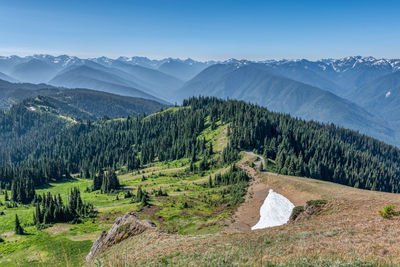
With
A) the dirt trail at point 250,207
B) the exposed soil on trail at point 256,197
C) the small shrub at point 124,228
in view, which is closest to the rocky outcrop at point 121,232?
the small shrub at point 124,228

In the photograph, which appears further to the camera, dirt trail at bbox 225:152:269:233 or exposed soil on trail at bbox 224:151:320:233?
exposed soil on trail at bbox 224:151:320:233

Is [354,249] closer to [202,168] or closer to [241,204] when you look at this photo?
[241,204]

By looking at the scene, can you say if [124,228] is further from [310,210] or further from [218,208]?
[218,208]

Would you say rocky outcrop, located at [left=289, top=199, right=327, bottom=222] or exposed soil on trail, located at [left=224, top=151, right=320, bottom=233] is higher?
rocky outcrop, located at [left=289, top=199, right=327, bottom=222]

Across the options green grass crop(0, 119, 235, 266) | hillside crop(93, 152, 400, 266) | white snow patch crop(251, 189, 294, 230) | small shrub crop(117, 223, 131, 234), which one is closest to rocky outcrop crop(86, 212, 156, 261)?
small shrub crop(117, 223, 131, 234)

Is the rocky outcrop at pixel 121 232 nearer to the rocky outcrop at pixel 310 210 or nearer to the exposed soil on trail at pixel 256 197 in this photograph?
the exposed soil on trail at pixel 256 197

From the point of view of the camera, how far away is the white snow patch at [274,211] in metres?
62.6

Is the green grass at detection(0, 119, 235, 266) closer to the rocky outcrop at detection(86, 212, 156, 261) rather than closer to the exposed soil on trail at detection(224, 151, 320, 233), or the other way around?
the rocky outcrop at detection(86, 212, 156, 261)

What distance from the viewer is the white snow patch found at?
6256cm

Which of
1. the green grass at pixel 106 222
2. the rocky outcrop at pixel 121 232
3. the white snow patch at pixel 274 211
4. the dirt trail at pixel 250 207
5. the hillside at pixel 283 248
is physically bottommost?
the green grass at pixel 106 222

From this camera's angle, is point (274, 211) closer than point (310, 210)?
No

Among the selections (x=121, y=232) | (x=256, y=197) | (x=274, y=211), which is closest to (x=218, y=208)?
(x=256, y=197)

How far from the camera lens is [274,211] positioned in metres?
68.1

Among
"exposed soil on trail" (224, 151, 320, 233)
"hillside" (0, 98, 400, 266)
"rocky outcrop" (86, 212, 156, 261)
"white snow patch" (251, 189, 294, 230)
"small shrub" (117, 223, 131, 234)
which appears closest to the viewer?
"hillside" (0, 98, 400, 266)
